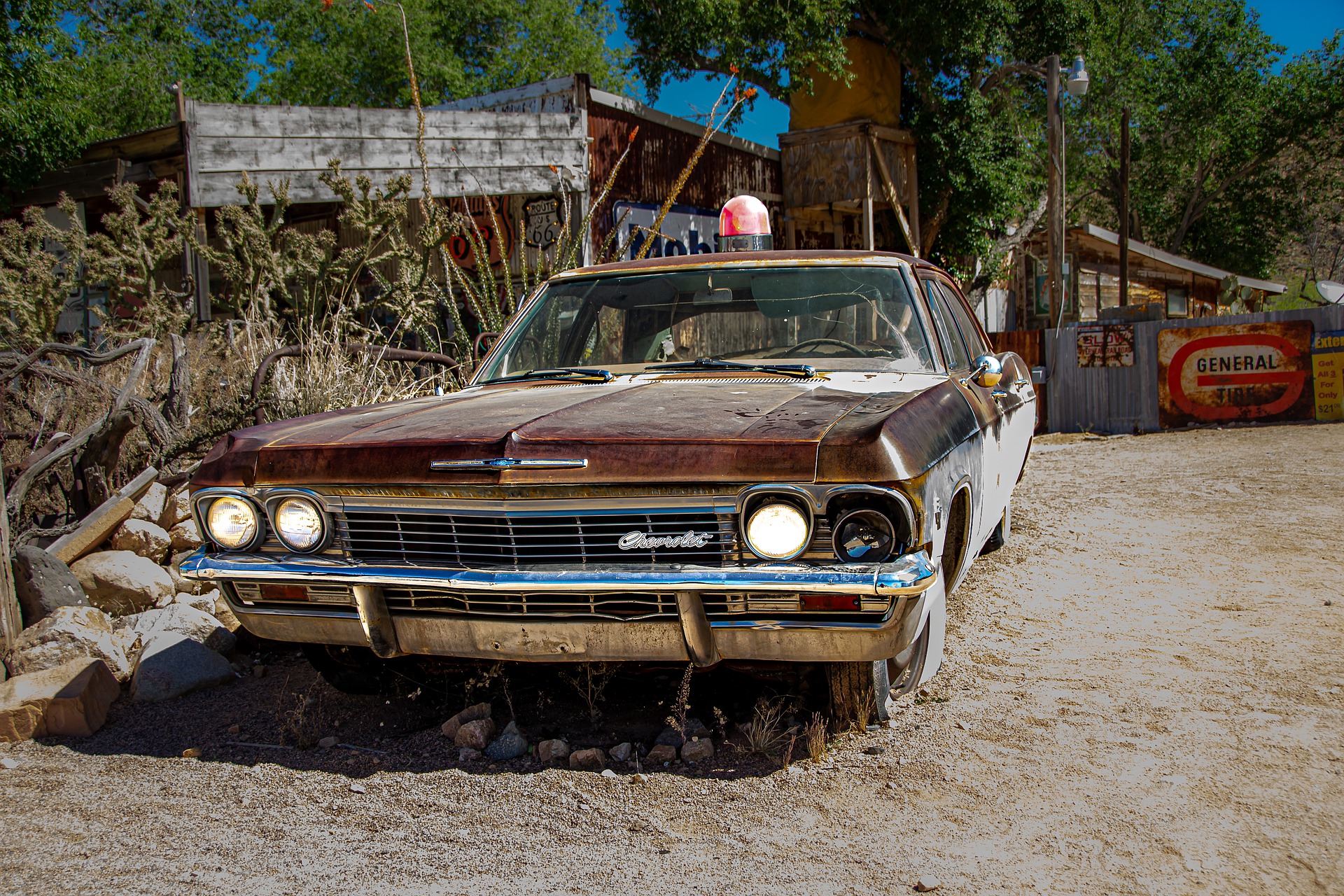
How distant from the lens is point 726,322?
4023 mm

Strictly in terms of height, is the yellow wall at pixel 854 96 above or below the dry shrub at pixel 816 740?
above

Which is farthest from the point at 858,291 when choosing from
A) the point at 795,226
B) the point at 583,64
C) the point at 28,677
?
the point at 583,64

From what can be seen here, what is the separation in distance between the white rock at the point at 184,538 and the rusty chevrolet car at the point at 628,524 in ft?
6.52

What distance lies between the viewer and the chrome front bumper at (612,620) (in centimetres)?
246

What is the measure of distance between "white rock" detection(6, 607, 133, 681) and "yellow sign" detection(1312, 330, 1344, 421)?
45.5ft

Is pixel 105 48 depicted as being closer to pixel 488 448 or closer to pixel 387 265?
pixel 387 265

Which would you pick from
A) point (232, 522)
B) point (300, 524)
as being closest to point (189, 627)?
point (232, 522)

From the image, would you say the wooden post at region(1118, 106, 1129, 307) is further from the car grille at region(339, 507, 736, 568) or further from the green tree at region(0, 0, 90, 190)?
the car grille at region(339, 507, 736, 568)

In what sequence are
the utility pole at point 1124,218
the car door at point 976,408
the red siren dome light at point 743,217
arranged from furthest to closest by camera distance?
the utility pole at point 1124,218 → the red siren dome light at point 743,217 → the car door at point 976,408

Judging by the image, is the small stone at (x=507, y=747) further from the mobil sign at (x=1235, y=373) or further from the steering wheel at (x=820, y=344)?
the mobil sign at (x=1235, y=373)

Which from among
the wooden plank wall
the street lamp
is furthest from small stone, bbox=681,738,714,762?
the street lamp

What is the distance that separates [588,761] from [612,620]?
55 centimetres

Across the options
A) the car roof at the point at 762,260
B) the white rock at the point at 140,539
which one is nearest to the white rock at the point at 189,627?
the white rock at the point at 140,539

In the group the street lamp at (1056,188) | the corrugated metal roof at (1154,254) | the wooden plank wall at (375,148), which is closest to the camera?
the wooden plank wall at (375,148)
